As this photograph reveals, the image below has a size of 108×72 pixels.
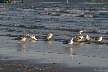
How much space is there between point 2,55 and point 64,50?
3.28 metres

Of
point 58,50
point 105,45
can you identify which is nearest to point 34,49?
point 58,50

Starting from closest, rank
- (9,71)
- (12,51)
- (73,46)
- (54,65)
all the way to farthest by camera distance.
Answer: (9,71) < (54,65) < (12,51) < (73,46)

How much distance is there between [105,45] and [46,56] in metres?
5.15

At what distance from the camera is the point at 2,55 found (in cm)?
1659

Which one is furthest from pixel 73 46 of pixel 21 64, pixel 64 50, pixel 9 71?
pixel 9 71

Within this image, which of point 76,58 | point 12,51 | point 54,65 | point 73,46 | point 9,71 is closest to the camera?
point 9,71

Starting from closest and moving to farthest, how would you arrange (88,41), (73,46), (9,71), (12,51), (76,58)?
(9,71) < (76,58) < (12,51) < (73,46) < (88,41)

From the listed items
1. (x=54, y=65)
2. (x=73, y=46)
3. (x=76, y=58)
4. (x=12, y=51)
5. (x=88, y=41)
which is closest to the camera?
(x=54, y=65)

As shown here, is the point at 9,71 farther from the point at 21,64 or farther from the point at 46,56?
the point at 46,56

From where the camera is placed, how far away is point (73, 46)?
20188 millimetres

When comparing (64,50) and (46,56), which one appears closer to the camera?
(46,56)

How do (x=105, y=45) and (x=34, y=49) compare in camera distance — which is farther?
(x=105, y=45)

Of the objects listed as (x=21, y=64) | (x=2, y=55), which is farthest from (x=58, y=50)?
(x=21, y=64)

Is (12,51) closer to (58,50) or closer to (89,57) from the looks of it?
(58,50)
